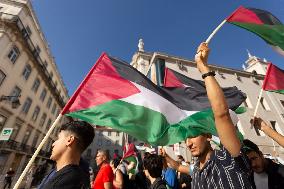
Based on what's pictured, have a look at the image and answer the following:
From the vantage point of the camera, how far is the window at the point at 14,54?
21.7 metres

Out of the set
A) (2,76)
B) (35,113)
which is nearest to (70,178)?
(2,76)

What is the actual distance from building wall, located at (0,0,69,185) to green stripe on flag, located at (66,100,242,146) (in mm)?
21137

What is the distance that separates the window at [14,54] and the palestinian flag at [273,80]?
80.9 ft

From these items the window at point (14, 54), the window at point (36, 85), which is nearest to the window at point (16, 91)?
the window at point (14, 54)

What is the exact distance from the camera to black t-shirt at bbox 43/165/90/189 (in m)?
1.58

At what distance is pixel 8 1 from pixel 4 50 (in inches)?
302

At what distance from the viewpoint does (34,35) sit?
1078 inches

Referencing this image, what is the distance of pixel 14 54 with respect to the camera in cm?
2250

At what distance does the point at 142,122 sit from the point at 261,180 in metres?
1.80

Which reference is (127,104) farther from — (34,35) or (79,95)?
(34,35)

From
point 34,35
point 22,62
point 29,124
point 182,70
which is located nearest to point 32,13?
point 34,35

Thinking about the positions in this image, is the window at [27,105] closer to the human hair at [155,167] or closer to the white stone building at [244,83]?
the white stone building at [244,83]

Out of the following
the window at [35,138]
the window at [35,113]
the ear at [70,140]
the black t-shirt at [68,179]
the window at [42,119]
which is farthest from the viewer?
the window at [42,119]

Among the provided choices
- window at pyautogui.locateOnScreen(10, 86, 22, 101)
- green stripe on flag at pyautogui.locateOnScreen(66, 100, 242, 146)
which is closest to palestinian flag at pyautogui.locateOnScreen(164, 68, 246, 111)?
green stripe on flag at pyautogui.locateOnScreen(66, 100, 242, 146)
